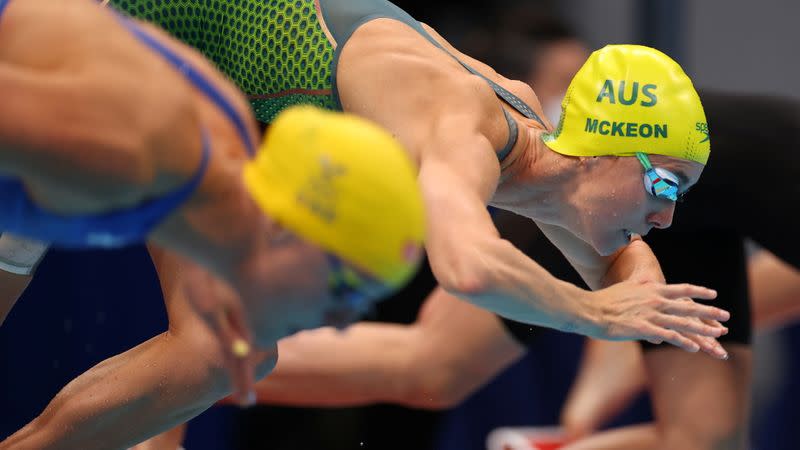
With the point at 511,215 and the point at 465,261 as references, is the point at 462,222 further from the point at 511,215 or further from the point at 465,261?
the point at 511,215

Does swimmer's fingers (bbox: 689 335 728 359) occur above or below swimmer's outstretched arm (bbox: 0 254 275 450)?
above

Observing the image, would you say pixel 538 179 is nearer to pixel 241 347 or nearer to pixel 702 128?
pixel 702 128

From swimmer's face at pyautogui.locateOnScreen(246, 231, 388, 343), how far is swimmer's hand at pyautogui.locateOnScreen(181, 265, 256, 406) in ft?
0.09

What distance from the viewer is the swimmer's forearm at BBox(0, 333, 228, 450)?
3.21 metres

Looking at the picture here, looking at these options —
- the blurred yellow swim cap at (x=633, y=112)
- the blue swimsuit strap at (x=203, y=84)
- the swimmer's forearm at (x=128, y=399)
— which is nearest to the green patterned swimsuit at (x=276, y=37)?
the blurred yellow swim cap at (x=633, y=112)

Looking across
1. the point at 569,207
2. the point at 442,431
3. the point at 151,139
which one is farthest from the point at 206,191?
the point at 442,431

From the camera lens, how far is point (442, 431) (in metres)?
5.35

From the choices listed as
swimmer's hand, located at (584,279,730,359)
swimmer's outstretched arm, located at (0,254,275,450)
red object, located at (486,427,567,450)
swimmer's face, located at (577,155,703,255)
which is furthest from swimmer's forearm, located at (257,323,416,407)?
swimmer's hand, located at (584,279,730,359)

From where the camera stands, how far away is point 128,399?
3217 mm

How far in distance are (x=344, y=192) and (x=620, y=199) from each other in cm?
154

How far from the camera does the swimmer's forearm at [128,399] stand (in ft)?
10.5

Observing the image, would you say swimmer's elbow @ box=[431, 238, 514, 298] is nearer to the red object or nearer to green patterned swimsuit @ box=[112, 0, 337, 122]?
green patterned swimsuit @ box=[112, 0, 337, 122]

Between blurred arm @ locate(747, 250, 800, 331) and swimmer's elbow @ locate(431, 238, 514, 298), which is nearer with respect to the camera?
swimmer's elbow @ locate(431, 238, 514, 298)

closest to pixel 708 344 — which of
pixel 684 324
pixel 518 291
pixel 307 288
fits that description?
pixel 684 324
